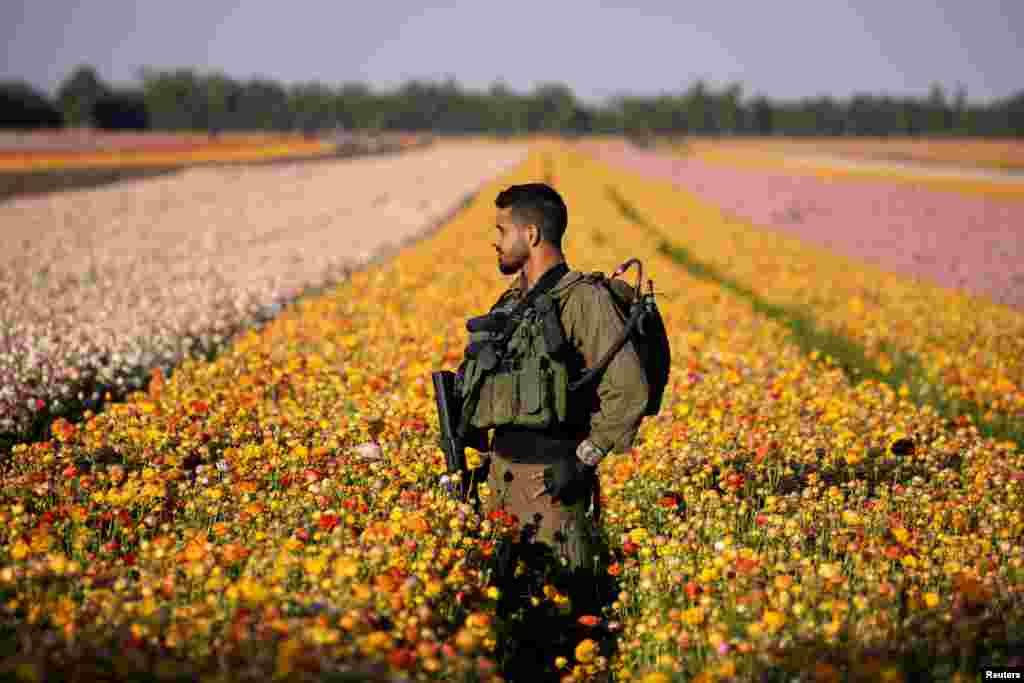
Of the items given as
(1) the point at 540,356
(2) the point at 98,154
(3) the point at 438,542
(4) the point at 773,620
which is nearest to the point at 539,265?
(1) the point at 540,356

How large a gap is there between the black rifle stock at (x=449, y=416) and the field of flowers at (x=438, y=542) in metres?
0.22

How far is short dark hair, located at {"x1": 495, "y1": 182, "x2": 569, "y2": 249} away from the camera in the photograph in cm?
461

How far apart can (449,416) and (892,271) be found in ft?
57.4

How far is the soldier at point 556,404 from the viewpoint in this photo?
440 centimetres

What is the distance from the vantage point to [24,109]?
334 ft

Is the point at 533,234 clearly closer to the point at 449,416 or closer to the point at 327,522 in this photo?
the point at 449,416

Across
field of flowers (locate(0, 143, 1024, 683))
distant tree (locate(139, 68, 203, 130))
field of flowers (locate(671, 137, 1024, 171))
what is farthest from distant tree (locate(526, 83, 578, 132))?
field of flowers (locate(0, 143, 1024, 683))

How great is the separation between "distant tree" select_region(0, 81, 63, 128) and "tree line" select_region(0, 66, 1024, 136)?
1162mm

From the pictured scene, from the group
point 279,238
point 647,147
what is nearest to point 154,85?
point 647,147

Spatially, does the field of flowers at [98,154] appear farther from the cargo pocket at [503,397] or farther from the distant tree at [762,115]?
the distant tree at [762,115]

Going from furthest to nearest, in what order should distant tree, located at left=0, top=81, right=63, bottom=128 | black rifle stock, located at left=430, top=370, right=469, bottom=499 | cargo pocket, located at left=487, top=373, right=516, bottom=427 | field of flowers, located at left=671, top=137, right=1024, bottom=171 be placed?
distant tree, located at left=0, top=81, right=63, bottom=128, field of flowers, located at left=671, top=137, right=1024, bottom=171, black rifle stock, located at left=430, top=370, right=469, bottom=499, cargo pocket, located at left=487, top=373, right=516, bottom=427

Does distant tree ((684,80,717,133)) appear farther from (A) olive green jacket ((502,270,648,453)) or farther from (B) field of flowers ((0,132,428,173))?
(A) olive green jacket ((502,270,648,453))

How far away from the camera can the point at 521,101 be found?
588ft

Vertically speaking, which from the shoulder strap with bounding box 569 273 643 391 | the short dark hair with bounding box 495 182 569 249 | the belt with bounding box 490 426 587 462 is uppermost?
the short dark hair with bounding box 495 182 569 249
